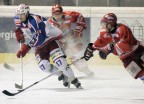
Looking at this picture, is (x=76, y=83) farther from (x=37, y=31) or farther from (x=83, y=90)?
(x=37, y=31)

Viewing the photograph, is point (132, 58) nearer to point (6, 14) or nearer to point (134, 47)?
point (134, 47)

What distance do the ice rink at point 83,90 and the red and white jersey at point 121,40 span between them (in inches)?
18.5

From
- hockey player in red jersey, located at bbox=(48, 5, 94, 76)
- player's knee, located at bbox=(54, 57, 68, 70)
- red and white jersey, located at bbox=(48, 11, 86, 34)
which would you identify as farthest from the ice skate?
red and white jersey, located at bbox=(48, 11, 86, 34)

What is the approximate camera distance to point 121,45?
5637mm

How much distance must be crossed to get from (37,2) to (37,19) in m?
3.96

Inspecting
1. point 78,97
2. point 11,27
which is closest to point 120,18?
point 11,27

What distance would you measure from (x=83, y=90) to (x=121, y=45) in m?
1.09

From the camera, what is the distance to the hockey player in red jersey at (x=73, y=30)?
812 cm

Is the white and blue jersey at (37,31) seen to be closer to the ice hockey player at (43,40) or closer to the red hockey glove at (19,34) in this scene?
the ice hockey player at (43,40)

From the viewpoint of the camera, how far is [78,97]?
592cm

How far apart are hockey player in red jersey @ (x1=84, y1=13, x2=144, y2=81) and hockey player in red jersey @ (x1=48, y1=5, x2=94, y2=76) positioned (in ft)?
6.29

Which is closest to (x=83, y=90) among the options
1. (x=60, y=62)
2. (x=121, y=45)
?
(x=60, y=62)

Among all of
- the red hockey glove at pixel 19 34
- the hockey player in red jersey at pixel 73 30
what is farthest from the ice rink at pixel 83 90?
the red hockey glove at pixel 19 34

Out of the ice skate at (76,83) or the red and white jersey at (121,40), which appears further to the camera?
the ice skate at (76,83)
